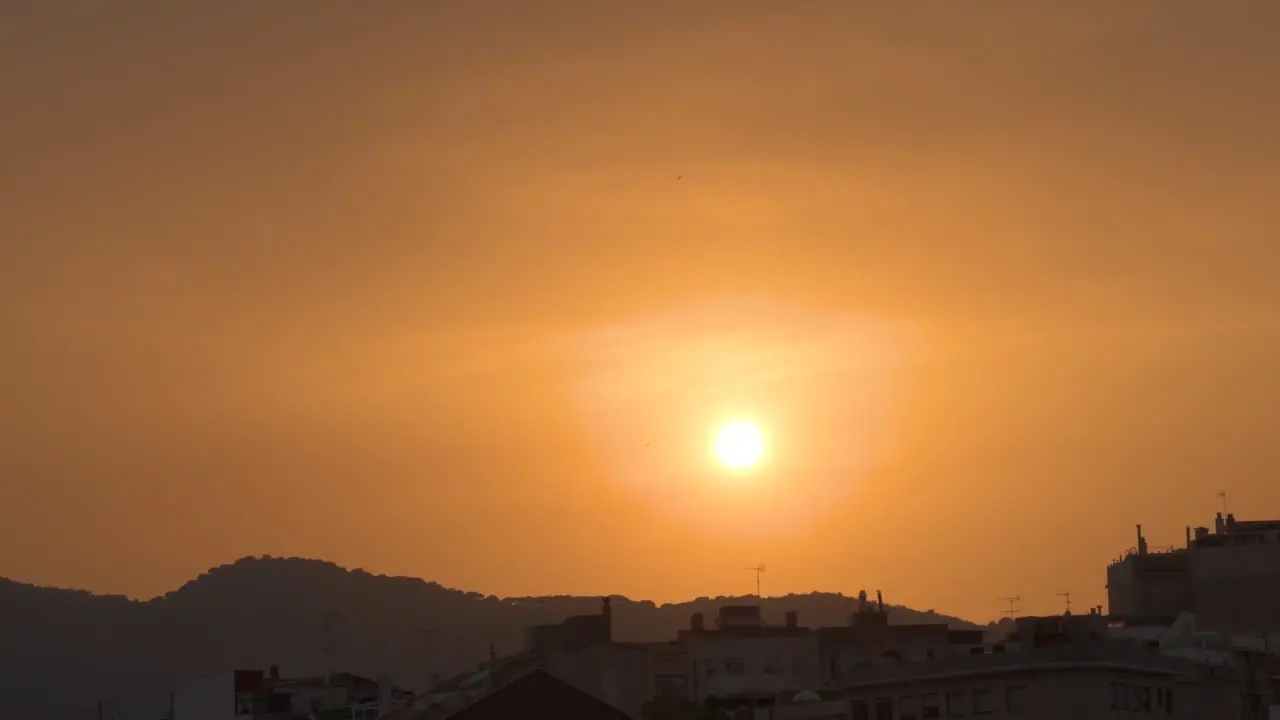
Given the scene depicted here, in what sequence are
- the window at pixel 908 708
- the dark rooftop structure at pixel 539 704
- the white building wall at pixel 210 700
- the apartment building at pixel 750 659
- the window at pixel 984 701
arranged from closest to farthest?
1. the dark rooftop structure at pixel 539 704
2. the window at pixel 984 701
3. the window at pixel 908 708
4. the white building wall at pixel 210 700
5. the apartment building at pixel 750 659

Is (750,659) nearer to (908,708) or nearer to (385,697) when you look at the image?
(385,697)

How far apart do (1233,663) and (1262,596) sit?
27.8m

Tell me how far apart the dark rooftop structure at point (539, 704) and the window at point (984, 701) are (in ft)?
45.6

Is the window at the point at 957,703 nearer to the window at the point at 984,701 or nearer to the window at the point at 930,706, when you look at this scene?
the window at the point at 984,701

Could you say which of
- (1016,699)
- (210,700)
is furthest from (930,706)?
(210,700)

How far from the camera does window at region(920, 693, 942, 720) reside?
92125mm

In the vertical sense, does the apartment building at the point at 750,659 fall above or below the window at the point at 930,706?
above

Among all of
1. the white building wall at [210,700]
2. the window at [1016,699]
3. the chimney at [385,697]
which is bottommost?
the window at [1016,699]

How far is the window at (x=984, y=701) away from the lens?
89562 millimetres

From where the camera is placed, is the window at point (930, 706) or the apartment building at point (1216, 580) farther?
the apartment building at point (1216, 580)

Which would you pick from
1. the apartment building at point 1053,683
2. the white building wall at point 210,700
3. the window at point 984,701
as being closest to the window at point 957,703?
the apartment building at point 1053,683

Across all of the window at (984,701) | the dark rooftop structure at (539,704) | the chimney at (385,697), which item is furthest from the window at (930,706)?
the chimney at (385,697)

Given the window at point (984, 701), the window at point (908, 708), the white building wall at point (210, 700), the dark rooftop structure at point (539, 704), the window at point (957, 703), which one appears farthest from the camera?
the white building wall at point (210, 700)

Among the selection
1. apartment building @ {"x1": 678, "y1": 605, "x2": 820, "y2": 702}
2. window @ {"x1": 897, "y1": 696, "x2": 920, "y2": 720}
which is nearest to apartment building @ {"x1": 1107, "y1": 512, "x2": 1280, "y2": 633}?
apartment building @ {"x1": 678, "y1": 605, "x2": 820, "y2": 702}
